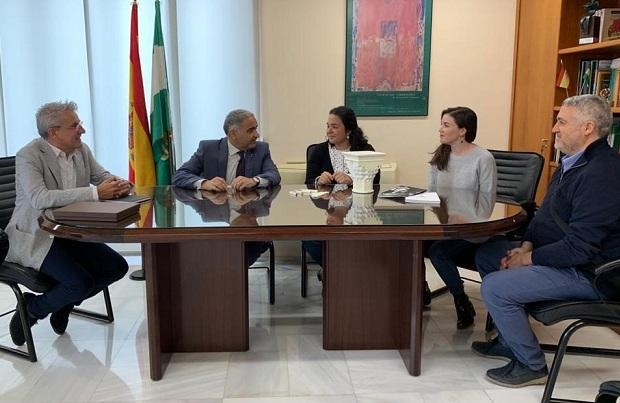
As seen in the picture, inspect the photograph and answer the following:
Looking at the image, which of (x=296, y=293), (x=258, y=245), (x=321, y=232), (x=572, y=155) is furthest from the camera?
(x=296, y=293)

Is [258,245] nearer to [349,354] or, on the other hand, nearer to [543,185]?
[349,354]

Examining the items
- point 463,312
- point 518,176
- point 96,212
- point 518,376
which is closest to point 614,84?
point 518,176

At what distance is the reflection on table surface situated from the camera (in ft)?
6.74

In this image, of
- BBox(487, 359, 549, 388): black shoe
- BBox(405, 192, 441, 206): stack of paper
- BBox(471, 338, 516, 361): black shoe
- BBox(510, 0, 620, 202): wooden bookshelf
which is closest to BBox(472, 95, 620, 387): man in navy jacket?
BBox(487, 359, 549, 388): black shoe

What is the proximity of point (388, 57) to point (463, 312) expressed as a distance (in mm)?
2054

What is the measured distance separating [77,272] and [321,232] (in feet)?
3.84

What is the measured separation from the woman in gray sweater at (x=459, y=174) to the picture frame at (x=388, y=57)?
4.24 feet

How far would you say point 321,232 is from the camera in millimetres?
1959

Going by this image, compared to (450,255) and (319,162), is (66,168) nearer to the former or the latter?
(319,162)

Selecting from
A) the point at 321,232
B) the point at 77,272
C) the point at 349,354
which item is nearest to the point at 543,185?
the point at 349,354

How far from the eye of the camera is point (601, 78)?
3.24 meters

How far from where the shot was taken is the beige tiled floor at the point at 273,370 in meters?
2.15

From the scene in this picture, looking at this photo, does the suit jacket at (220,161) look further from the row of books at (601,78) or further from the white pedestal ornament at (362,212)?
the row of books at (601,78)

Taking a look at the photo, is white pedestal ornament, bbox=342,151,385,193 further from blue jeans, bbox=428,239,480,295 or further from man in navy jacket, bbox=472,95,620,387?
man in navy jacket, bbox=472,95,620,387
